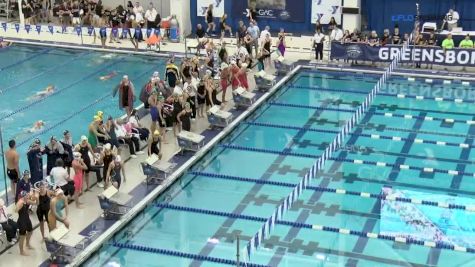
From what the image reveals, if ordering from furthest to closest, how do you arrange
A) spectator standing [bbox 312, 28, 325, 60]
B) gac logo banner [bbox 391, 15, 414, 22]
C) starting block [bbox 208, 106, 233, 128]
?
gac logo banner [bbox 391, 15, 414, 22] < spectator standing [bbox 312, 28, 325, 60] < starting block [bbox 208, 106, 233, 128]

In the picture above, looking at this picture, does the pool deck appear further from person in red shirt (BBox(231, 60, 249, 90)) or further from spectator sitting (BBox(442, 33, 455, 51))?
spectator sitting (BBox(442, 33, 455, 51))

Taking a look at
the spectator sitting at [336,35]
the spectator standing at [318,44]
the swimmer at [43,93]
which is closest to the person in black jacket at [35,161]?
the swimmer at [43,93]

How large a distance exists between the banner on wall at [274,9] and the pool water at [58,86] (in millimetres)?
3888

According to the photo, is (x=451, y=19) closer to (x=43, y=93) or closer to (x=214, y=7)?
(x=214, y=7)

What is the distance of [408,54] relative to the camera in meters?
20.8

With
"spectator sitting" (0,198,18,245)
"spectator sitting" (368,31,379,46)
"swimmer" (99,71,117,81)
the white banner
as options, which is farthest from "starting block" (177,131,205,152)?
the white banner

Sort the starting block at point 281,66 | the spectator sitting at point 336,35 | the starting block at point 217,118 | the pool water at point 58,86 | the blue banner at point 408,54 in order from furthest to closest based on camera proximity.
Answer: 1. the spectator sitting at point 336,35
2. the starting block at point 281,66
3. the blue banner at point 408,54
4. the pool water at point 58,86
5. the starting block at point 217,118

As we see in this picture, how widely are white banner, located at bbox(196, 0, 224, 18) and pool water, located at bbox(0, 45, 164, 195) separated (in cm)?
329

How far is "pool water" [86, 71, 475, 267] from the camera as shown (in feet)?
38.9

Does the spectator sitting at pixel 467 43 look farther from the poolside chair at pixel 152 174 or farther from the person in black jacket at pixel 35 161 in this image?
the person in black jacket at pixel 35 161

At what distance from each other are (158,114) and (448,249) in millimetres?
6365

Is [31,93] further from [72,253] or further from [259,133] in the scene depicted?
[72,253]

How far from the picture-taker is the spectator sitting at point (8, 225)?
1148 cm

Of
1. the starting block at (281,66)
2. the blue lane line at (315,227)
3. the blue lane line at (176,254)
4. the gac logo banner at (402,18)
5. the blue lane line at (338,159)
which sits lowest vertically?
the blue lane line at (176,254)
